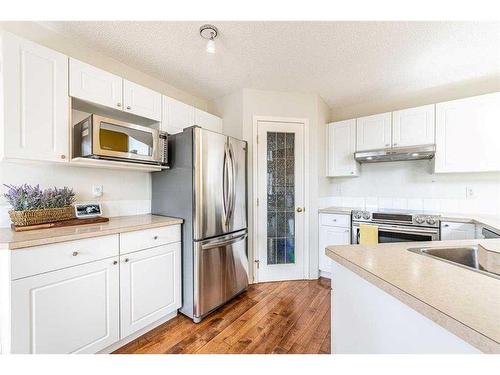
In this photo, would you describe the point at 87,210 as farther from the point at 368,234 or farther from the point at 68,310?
the point at 368,234

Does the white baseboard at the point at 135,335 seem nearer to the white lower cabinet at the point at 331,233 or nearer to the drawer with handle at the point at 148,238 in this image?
the drawer with handle at the point at 148,238

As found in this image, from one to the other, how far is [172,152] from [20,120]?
1.02 meters

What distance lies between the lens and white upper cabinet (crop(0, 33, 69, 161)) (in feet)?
4.28

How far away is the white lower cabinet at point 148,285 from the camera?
1567 mm

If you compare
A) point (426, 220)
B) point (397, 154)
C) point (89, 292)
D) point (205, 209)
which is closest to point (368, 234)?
point (426, 220)

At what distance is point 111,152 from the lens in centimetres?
165

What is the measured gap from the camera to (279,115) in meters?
2.79

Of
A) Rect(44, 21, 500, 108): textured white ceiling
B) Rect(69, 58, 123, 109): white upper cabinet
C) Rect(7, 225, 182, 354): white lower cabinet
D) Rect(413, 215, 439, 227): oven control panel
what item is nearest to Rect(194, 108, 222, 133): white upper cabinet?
Rect(44, 21, 500, 108): textured white ceiling

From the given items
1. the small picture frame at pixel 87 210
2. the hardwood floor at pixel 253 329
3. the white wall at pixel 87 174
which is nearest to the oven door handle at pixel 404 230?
the hardwood floor at pixel 253 329

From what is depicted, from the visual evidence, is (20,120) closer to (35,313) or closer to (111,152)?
(111,152)

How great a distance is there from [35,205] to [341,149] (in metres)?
3.24

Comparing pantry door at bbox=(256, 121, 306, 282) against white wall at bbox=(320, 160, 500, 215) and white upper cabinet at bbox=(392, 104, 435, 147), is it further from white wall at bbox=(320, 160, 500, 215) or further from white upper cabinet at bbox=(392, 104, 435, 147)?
white upper cabinet at bbox=(392, 104, 435, 147)

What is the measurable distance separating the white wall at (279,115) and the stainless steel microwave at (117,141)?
105cm
